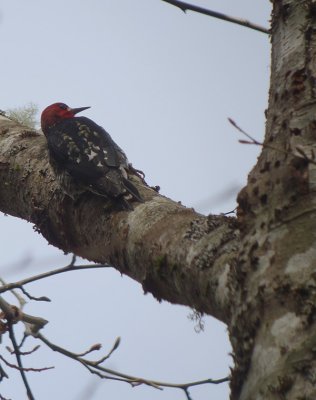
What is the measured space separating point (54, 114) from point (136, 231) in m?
3.14

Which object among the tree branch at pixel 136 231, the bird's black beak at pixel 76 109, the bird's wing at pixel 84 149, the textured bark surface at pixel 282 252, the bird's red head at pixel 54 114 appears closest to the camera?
the textured bark surface at pixel 282 252

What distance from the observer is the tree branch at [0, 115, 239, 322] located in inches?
79.3

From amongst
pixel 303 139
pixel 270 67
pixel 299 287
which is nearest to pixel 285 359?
pixel 299 287

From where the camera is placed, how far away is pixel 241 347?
1.63 m

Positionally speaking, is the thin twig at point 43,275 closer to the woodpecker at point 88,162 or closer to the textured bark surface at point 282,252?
the woodpecker at point 88,162

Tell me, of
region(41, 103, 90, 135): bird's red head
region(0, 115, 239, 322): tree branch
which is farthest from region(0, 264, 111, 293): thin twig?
region(41, 103, 90, 135): bird's red head

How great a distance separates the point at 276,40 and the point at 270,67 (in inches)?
3.8

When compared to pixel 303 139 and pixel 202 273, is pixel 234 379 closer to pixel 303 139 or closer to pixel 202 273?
pixel 202 273

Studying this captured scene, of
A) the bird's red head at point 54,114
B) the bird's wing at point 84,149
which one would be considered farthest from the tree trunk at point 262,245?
the bird's red head at point 54,114

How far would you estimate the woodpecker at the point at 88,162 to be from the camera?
10.1 feet

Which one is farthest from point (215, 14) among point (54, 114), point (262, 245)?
point (54, 114)

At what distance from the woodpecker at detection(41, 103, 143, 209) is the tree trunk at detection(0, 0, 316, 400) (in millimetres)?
117

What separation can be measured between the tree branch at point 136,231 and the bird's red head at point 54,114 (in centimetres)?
148

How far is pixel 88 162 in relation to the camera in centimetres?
380
